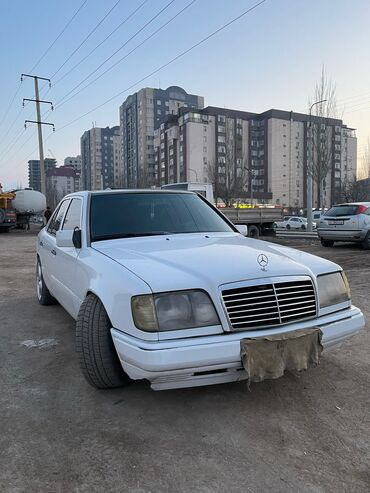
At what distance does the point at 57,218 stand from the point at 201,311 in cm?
335

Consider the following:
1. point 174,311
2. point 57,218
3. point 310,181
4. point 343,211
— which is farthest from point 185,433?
point 310,181

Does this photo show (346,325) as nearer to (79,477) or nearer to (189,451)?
(189,451)

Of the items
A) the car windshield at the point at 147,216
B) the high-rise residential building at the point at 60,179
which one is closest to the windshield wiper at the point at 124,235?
the car windshield at the point at 147,216

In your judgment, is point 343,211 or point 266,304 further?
point 343,211

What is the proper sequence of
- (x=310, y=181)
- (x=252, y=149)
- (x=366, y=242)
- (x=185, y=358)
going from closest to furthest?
(x=185, y=358)
(x=366, y=242)
(x=310, y=181)
(x=252, y=149)

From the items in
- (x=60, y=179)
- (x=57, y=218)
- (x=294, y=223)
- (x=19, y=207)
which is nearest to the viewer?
(x=57, y=218)

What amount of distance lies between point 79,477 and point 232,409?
1.13 meters

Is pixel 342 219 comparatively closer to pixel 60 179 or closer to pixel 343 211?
pixel 343 211

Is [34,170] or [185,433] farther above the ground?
[34,170]

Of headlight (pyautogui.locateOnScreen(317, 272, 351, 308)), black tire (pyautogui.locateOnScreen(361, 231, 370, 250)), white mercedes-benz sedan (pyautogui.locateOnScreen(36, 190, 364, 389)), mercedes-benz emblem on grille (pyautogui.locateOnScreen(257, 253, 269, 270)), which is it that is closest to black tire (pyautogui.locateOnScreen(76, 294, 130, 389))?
white mercedes-benz sedan (pyautogui.locateOnScreen(36, 190, 364, 389))

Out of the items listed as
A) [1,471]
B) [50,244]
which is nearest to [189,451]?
[1,471]

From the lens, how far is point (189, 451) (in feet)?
8.01

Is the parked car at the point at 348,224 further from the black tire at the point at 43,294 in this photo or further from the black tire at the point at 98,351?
the black tire at the point at 98,351

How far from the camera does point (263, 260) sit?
3.07 meters
